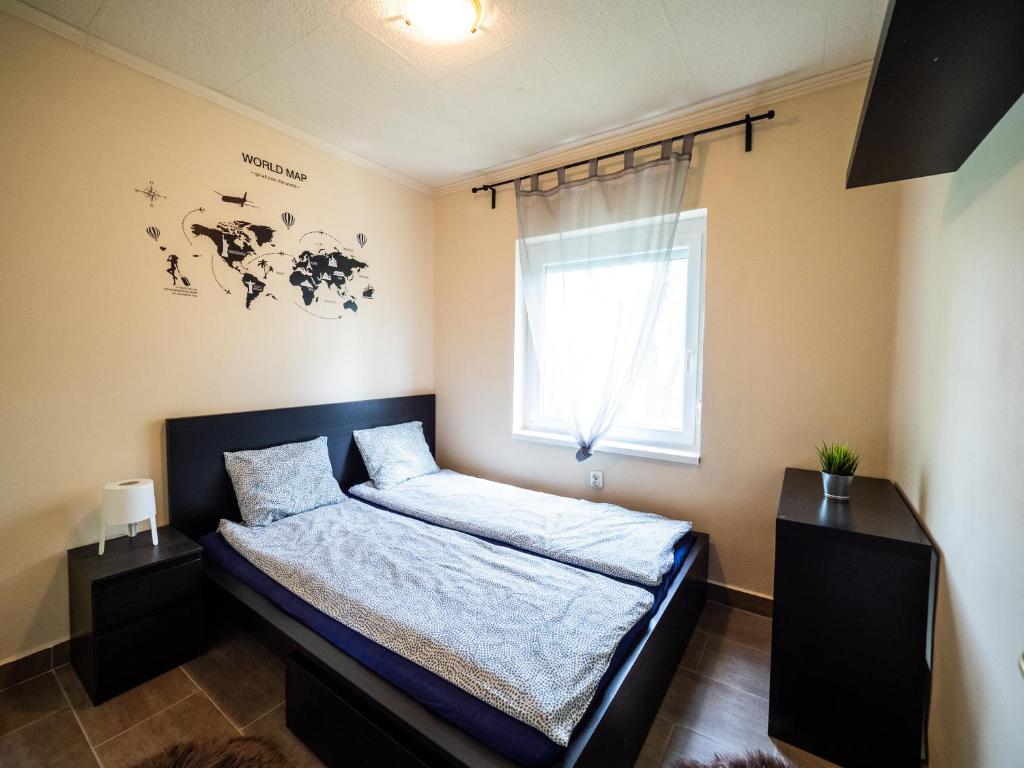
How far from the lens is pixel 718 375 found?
90.9 inches

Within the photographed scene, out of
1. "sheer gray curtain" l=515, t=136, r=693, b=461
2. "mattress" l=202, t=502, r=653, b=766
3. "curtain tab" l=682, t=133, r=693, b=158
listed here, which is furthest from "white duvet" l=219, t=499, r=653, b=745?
"curtain tab" l=682, t=133, r=693, b=158

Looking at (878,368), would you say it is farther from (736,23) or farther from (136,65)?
(136,65)

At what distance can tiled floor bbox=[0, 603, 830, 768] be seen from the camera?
1.45 meters

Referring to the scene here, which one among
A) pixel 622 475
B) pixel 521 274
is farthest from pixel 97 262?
pixel 622 475

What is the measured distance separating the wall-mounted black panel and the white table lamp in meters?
2.60

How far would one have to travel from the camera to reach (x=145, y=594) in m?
1.73

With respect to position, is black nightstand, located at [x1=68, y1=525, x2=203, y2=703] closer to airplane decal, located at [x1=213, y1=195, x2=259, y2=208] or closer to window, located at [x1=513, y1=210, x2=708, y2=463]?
airplane decal, located at [x1=213, y1=195, x2=259, y2=208]

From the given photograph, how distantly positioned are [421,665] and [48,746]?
1320 mm

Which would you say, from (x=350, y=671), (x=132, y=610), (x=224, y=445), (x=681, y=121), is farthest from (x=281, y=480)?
(x=681, y=121)

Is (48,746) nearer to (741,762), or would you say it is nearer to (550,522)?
(550,522)

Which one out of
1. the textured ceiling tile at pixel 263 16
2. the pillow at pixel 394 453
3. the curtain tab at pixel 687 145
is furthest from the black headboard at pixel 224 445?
the curtain tab at pixel 687 145

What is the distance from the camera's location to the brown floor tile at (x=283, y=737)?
4.61ft

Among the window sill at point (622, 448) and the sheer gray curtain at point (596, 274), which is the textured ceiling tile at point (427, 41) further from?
the window sill at point (622, 448)

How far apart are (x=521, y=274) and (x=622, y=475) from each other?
4.66ft
